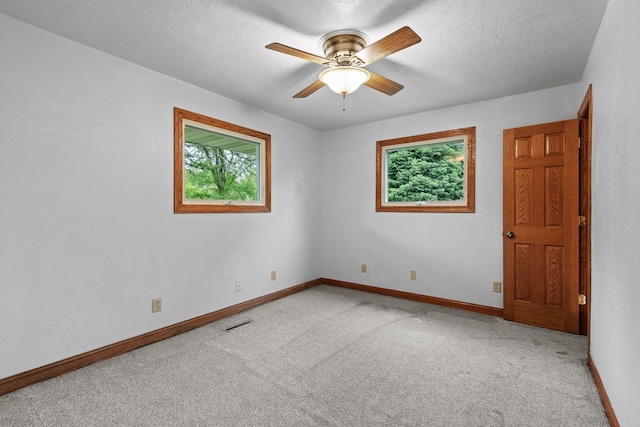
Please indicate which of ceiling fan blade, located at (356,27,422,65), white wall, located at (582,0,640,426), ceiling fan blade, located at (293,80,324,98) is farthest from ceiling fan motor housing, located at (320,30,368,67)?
white wall, located at (582,0,640,426)

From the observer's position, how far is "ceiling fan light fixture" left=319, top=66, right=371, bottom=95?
89.6 inches

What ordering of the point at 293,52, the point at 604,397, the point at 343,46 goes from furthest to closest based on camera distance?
the point at 343,46, the point at 293,52, the point at 604,397

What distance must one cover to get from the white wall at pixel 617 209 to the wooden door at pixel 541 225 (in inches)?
31.0

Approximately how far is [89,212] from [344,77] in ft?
7.10

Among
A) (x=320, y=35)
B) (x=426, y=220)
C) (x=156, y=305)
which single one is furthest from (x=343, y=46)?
(x=156, y=305)

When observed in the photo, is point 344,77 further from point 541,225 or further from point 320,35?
point 541,225

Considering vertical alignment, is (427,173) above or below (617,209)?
above

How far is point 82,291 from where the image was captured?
238 cm

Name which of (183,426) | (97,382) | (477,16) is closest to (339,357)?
(183,426)

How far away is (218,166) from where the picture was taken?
3.55 metres

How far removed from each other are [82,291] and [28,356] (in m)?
0.48

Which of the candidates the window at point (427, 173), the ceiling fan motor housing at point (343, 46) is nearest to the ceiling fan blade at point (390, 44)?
the ceiling fan motor housing at point (343, 46)

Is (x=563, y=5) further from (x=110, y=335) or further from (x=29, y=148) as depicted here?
(x=110, y=335)

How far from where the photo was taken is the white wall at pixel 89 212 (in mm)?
2086
